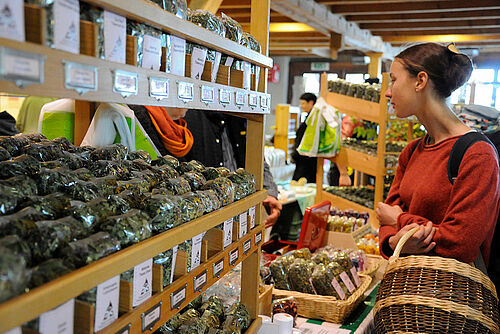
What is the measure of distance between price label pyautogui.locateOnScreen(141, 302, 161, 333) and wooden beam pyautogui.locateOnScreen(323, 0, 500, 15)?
5691mm

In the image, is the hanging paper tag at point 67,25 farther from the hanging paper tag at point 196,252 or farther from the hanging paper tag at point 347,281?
the hanging paper tag at point 347,281

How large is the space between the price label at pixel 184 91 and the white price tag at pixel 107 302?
1.32ft

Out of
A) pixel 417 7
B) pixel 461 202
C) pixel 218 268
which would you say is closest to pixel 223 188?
pixel 218 268

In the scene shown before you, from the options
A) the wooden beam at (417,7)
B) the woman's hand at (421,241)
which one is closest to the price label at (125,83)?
the woman's hand at (421,241)

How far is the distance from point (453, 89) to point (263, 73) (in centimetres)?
96

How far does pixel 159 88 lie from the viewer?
0.96 metres

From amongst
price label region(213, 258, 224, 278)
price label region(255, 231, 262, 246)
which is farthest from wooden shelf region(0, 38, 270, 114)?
price label region(255, 231, 262, 246)

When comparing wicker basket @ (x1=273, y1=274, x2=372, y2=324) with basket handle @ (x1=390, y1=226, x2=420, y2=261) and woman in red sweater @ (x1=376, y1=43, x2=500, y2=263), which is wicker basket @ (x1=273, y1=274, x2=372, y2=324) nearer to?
woman in red sweater @ (x1=376, y1=43, x2=500, y2=263)

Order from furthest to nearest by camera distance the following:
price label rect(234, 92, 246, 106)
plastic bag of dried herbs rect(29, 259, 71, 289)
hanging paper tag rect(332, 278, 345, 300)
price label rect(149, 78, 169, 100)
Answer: hanging paper tag rect(332, 278, 345, 300), price label rect(234, 92, 246, 106), price label rect(149, 78, 169, 100), plastic bag of dried herbs rect(29, 259, 71, 289)

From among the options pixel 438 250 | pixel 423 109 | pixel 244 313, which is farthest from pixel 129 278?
pixel 423 109

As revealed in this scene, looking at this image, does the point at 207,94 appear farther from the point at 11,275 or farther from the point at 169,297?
the point at 11,275

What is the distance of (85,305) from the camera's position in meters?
0.78

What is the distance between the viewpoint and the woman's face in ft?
6.97

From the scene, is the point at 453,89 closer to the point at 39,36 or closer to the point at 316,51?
the point at 39,36
